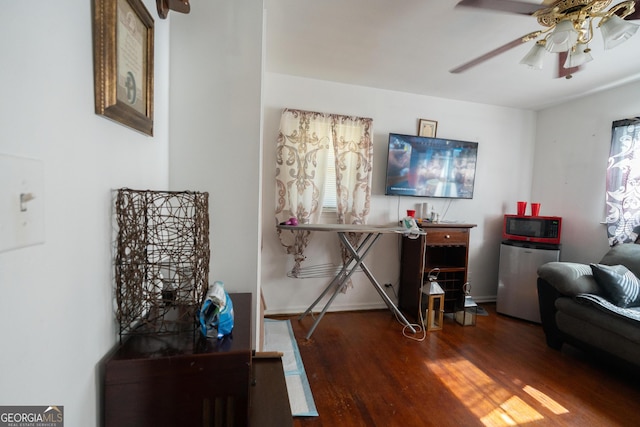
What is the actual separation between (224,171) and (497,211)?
3322 mm

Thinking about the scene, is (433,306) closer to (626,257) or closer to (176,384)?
(626,257)

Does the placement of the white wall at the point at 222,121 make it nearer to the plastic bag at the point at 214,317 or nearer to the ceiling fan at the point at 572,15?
the plastic bag at the point at 214,317

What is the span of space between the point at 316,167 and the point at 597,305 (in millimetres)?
2375

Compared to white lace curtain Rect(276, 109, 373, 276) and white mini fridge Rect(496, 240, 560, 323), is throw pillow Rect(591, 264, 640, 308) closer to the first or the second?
white mini fridge Rect(496, 240, 560, 323)

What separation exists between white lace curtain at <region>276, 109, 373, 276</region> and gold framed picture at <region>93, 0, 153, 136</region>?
5.05 ft

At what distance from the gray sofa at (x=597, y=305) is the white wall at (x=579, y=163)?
506mm

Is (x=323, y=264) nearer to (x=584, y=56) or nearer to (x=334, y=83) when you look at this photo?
(x=334, y=83)

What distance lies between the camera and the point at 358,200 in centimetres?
266

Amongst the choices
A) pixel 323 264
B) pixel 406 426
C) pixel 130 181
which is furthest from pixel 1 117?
pixel 323 264

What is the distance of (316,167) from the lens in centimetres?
256

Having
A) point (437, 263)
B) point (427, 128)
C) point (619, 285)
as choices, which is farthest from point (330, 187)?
point (619, 285)

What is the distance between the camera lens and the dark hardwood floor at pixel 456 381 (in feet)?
4.90

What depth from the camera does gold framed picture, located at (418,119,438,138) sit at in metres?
2.89

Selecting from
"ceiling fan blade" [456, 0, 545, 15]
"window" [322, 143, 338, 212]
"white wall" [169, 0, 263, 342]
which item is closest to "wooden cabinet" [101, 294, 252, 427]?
"white wall" [169, 0, 263, 342]
